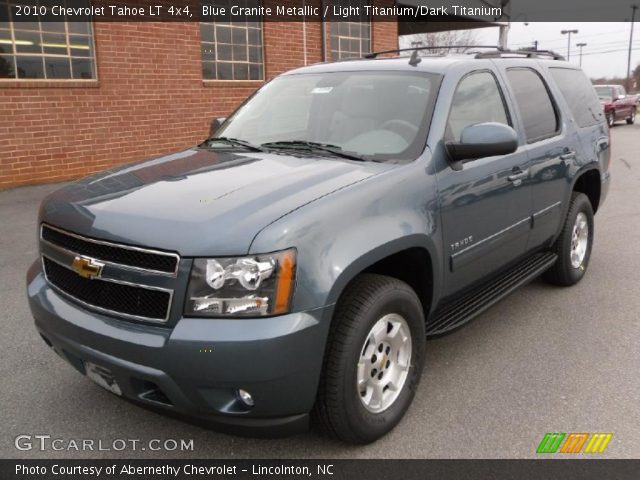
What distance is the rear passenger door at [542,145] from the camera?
4.33 m

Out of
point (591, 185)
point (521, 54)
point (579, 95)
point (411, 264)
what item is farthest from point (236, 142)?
point (591, 185)

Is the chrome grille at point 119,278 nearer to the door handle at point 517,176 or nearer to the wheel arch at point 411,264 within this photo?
the wheel arch at point 411,264

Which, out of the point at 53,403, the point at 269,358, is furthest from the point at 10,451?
the point at 269,358

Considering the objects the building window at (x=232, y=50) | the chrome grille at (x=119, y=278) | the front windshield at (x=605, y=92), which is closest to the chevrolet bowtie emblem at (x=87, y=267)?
the chrome grille at (x=119, y=278)

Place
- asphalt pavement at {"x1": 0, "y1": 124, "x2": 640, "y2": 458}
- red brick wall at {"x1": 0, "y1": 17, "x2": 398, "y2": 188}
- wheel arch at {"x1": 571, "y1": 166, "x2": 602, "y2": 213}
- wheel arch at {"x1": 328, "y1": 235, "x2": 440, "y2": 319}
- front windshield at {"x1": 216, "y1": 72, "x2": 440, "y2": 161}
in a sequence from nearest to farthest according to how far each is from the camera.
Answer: wheel arch at {"x1": 328, "y1": 235, "x2": 440, "y2": 319}
asphalt pavement at {"x1": 0, "y1": 124, "x2": 640, "y2": 458}
front windshield at {"x1": 216, "y1": 72, "x2": 440, "y2": 161}
wheel arch at {"x1": 571, "y1": 166, "x2": 602, "y2": 213}
red brick wall at {"x1": 0, "y1": 17, "x2": 398, "y2": 188}

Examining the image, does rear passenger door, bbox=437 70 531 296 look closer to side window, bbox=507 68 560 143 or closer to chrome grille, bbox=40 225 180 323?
side window, bbox=507 68 560 143

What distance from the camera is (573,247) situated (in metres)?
5.31

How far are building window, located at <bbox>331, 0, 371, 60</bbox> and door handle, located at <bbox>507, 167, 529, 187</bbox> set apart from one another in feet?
36.0

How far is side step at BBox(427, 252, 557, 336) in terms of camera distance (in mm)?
3561

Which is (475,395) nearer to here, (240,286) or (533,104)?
(240,286)

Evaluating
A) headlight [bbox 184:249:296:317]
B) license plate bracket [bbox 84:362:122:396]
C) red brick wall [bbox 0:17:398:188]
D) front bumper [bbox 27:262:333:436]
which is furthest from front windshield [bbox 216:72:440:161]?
red brick wall [bbox 0:17:398:188]

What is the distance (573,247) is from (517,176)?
5.31 feet

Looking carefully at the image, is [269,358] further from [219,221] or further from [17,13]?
[17,13]

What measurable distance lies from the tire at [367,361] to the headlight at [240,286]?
375 mm
